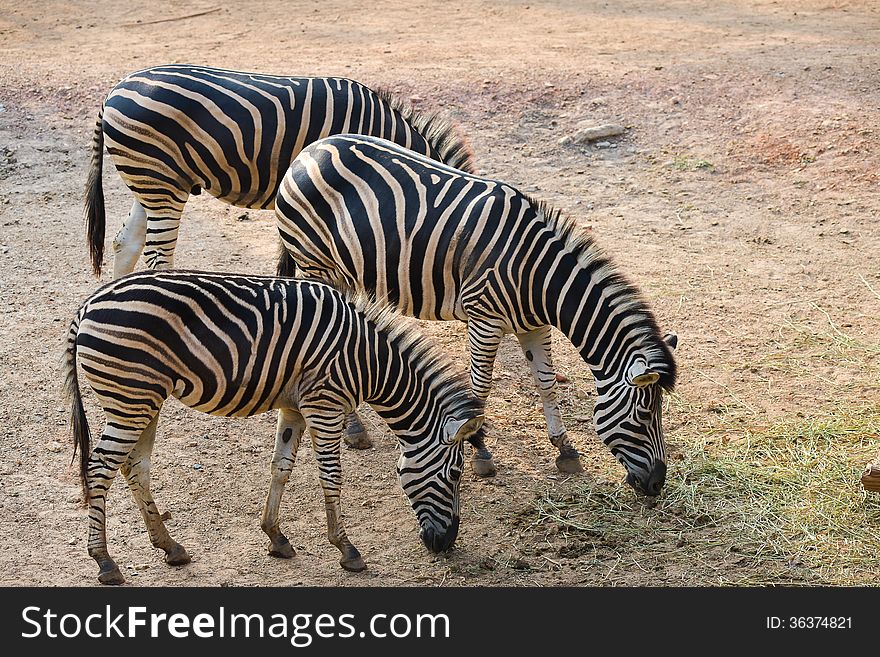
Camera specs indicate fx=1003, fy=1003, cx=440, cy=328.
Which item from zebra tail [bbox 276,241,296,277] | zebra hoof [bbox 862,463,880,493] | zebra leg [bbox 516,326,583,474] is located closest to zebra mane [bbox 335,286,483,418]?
zebra leg [bbox 516,326,583,474]

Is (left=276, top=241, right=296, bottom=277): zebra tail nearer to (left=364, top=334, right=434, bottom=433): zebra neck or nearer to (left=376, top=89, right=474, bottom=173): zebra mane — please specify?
(left=376, top=89, right=474, bottom=173): zebra mane

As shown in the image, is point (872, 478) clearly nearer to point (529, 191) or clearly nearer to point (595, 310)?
point (595, 310)

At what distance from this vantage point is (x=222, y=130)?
335 inches

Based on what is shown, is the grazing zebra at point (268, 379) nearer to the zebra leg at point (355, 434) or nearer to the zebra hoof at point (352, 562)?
the zebra hoof at point (352, 562)

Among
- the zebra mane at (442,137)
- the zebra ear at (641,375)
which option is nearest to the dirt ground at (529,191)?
the zebra ear at (641,375)

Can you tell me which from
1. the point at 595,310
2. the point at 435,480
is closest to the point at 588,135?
the point at 595,310

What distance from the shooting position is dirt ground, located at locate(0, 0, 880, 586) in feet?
21.6

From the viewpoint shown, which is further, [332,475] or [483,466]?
[483,466]

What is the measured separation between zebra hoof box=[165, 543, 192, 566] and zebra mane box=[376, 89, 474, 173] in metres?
3.85

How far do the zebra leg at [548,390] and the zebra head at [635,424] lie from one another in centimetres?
53

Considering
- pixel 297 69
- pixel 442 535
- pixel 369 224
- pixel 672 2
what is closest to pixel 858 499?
pixel 442 535

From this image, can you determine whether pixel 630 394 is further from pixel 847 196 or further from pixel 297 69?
pixel 297 69

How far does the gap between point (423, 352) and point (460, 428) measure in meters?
0.54

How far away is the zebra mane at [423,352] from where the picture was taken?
621cm
